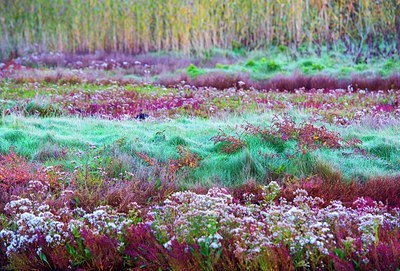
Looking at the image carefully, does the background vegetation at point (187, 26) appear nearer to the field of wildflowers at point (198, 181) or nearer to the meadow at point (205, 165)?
the meadow at point (205, 165)

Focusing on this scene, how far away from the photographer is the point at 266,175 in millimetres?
6207

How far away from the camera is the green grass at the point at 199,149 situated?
624 cm

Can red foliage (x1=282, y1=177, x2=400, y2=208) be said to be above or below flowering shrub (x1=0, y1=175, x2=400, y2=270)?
below

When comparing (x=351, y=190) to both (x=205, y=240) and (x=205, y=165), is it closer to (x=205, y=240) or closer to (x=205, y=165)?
(x=205, y=165)

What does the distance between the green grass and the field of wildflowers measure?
0.06ft

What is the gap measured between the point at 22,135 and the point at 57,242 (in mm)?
3653

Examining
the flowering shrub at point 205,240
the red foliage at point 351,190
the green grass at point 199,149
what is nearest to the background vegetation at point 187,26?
the green grass at point 199,149

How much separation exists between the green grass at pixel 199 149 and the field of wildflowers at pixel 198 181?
0.06ft

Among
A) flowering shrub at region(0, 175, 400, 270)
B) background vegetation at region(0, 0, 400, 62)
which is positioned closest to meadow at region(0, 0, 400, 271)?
flowering shrub at region(0, 175, 400, 270)

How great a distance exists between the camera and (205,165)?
650cm

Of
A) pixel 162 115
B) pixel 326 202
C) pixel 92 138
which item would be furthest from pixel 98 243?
pixel 162 115

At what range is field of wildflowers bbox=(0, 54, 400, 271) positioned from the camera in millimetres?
3879

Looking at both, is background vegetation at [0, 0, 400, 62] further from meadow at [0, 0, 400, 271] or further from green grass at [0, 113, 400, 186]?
green grass at [0, 113, 400, 186]

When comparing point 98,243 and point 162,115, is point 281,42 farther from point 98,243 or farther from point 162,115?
point 98,243
